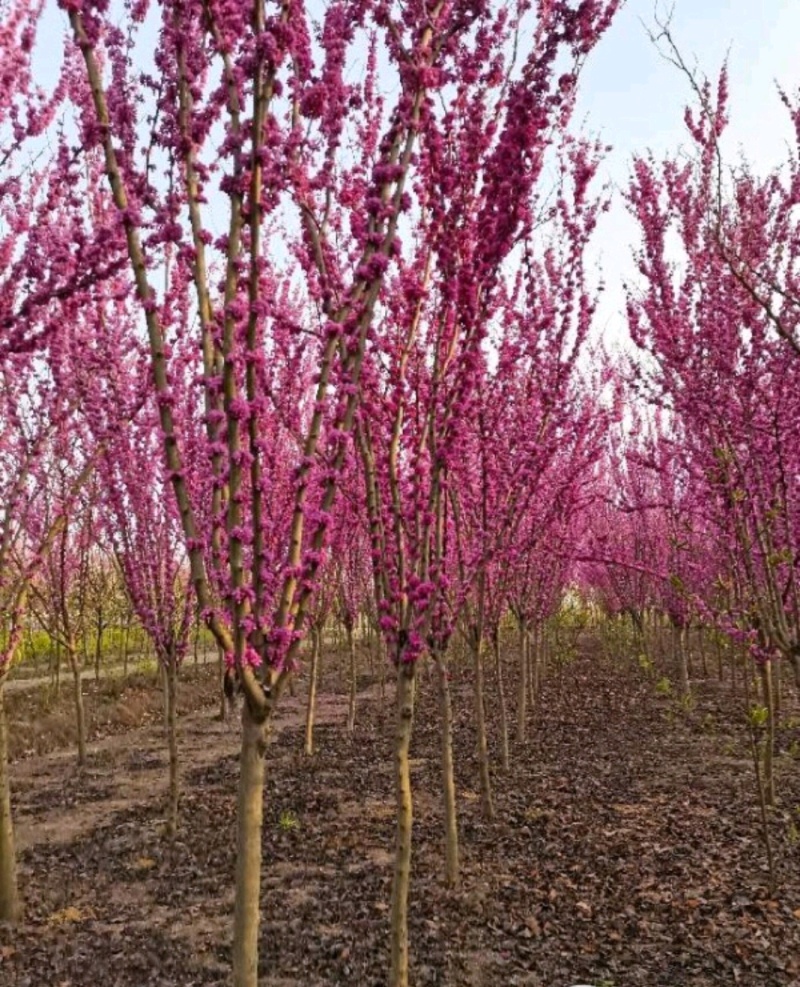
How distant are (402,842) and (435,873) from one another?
2133mm

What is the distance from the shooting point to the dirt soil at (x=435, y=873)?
5000 mm

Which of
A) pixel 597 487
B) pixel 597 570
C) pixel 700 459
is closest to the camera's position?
pixel 700 459

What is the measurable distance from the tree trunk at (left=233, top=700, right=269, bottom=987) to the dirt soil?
208cm

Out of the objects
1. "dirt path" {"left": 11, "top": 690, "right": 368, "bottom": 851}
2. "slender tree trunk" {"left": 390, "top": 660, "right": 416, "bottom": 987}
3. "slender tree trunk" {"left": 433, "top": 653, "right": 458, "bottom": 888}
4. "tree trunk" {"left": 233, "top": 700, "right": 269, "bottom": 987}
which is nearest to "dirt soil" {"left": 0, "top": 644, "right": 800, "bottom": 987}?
"dirt path" {"left": 11, "top": 690, "right": 368, "bottom": 851}

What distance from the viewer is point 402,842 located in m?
4.59

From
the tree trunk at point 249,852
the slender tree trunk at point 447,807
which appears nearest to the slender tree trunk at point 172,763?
the slender tree trunk at point 447,807

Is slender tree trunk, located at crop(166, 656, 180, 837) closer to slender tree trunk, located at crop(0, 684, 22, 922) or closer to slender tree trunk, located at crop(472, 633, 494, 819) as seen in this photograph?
slender tree trunk, located at crop(0, 684, 22, 922)

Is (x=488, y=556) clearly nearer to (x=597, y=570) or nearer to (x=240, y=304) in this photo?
(x=240, y=304)

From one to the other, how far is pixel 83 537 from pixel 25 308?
10.5 m

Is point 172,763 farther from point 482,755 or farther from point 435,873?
point 482,755

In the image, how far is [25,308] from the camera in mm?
3729

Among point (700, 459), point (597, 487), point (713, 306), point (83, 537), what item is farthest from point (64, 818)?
point (597, 487)

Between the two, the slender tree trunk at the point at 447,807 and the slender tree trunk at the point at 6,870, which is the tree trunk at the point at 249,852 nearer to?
the slender tree trunk at the point at 447,807

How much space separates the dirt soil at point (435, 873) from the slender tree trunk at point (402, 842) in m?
0.64
